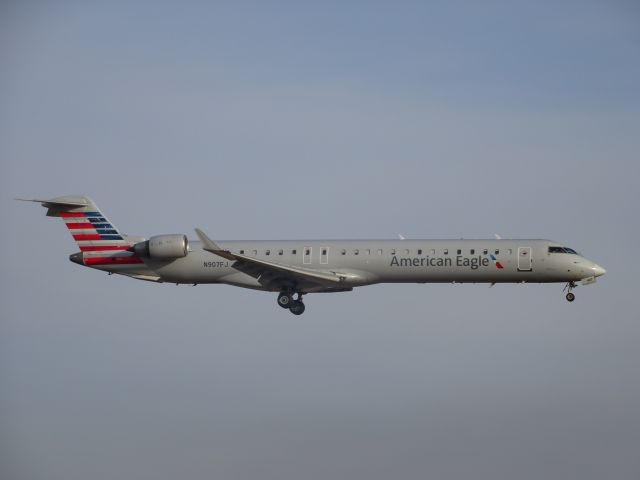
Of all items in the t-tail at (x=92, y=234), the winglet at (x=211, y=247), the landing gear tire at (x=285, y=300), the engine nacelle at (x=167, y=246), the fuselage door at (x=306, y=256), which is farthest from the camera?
the t-tail at (x=92, y=234)

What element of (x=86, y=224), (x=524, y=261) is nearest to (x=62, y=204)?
(x=86, y=224)

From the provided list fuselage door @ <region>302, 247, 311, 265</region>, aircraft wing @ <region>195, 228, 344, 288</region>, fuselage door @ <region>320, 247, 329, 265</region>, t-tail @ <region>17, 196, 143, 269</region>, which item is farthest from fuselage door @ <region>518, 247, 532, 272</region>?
t-tail @ <region>17, 196, 143, 269</region>

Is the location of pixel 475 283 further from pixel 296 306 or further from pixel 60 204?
pixel 60 204

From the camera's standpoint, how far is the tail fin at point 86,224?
179 ft

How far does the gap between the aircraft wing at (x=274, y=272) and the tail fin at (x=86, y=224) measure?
5.32 meters

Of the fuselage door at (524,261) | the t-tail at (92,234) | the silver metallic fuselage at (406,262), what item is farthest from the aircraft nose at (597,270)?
the t-tail at (92,234)

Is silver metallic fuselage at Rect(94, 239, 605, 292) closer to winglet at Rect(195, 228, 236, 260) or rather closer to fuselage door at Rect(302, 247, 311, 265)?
fuselage door at Rect(302, 247, 311, 265)

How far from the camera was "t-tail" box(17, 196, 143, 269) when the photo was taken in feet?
179

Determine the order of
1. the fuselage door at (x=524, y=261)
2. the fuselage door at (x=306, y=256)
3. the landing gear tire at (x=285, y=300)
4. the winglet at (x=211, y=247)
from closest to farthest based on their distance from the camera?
the winglet at (x=211, y=247) < the fuselage door at (x=524, y=261) < the fuselage door at (x=306, y=256) < the landing gear tire at (x=285, y=300)

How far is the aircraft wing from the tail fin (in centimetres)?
532

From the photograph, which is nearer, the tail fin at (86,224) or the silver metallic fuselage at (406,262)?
the silver metallic fuselage at (406,262)

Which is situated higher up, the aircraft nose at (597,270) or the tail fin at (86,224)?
the tail fin at (86,224)

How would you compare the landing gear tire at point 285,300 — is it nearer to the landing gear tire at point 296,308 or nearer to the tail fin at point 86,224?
the landing gear tire at point 296,308

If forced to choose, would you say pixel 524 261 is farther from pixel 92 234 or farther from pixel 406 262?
pixel 92 234
